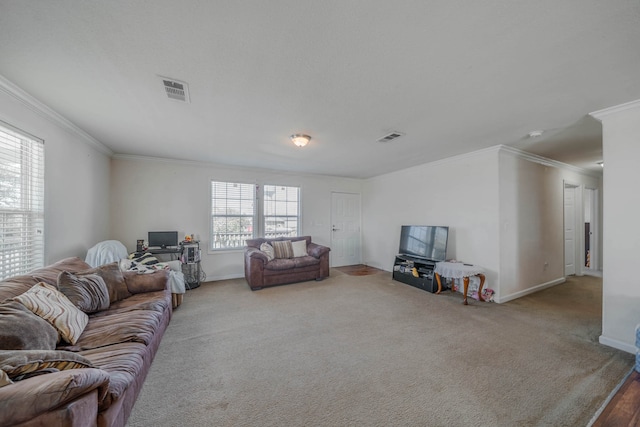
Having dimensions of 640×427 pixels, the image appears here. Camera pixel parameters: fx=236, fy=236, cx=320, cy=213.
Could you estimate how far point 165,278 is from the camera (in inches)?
115

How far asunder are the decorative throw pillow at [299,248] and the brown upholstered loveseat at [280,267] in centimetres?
9

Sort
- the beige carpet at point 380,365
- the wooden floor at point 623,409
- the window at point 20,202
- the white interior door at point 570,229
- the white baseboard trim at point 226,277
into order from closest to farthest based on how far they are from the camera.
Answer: the wooden floor at point 623,409, the beige carpet at point 380,365, the window at point 20,202, the white baseboard trim at point 226,277, the white interior door at point 570,229

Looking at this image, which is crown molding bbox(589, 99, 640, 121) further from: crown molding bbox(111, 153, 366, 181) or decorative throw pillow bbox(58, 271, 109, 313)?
decorative throw pillow bbox(58, 271, 109, 313)

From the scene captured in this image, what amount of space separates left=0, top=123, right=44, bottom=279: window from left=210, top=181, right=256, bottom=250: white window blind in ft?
8.64

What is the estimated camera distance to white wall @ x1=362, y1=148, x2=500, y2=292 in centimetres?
378

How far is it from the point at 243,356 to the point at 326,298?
1797mm

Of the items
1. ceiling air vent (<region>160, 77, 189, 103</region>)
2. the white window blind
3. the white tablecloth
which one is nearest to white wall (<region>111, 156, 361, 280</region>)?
the white window blind

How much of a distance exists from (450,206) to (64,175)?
18.8 ft

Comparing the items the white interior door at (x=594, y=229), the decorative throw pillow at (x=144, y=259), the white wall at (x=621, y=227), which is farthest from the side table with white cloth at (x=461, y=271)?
the decorative throw pillow at (x=144, y=259)

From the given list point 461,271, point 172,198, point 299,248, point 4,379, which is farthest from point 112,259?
point 461,271

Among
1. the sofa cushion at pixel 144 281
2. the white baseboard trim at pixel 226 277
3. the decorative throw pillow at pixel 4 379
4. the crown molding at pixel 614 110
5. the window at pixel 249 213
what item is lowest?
the white baseboard trim at pixel 226 277

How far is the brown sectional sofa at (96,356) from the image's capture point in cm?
88

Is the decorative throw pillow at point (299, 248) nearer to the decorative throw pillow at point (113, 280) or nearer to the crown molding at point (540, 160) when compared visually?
the decorative throw pillow at point (113, 280)

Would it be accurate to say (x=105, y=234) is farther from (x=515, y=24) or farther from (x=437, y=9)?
(x=515, y=24)
